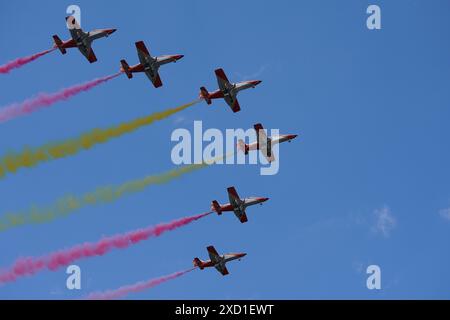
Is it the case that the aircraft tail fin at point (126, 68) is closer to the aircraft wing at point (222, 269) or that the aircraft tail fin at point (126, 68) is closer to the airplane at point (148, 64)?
the airplane at point (148, 64)

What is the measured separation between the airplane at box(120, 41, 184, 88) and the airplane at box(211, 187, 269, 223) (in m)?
18.9

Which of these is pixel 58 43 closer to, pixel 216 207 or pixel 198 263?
pixel 216 207

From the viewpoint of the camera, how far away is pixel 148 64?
13025 cm

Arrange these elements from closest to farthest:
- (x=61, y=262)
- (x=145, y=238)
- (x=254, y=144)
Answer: (x=61, y=262) < (x=145, y=238) < (x=254, y=144)

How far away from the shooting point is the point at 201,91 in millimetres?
131250

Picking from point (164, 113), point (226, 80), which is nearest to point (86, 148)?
point (164, 113)

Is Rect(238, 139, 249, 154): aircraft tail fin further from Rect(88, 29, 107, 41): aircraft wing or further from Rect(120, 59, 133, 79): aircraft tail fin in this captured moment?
Rect(88, 29, 107, 41): aircraft wing

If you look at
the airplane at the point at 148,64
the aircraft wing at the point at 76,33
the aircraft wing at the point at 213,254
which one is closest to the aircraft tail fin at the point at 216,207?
the aircraft wing at the point at 213,254

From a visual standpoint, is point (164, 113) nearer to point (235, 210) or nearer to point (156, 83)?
point (156, 83)

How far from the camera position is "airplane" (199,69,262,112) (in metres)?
129

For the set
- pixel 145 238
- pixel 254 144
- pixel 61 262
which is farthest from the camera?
pixel 254 144

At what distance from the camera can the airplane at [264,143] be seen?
132 meters

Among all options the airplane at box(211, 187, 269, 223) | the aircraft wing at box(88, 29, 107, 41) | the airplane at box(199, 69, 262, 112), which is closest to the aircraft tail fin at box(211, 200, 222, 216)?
the airplane at box(211, 187, 269, 223)

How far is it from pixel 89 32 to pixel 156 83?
11.8 meters
